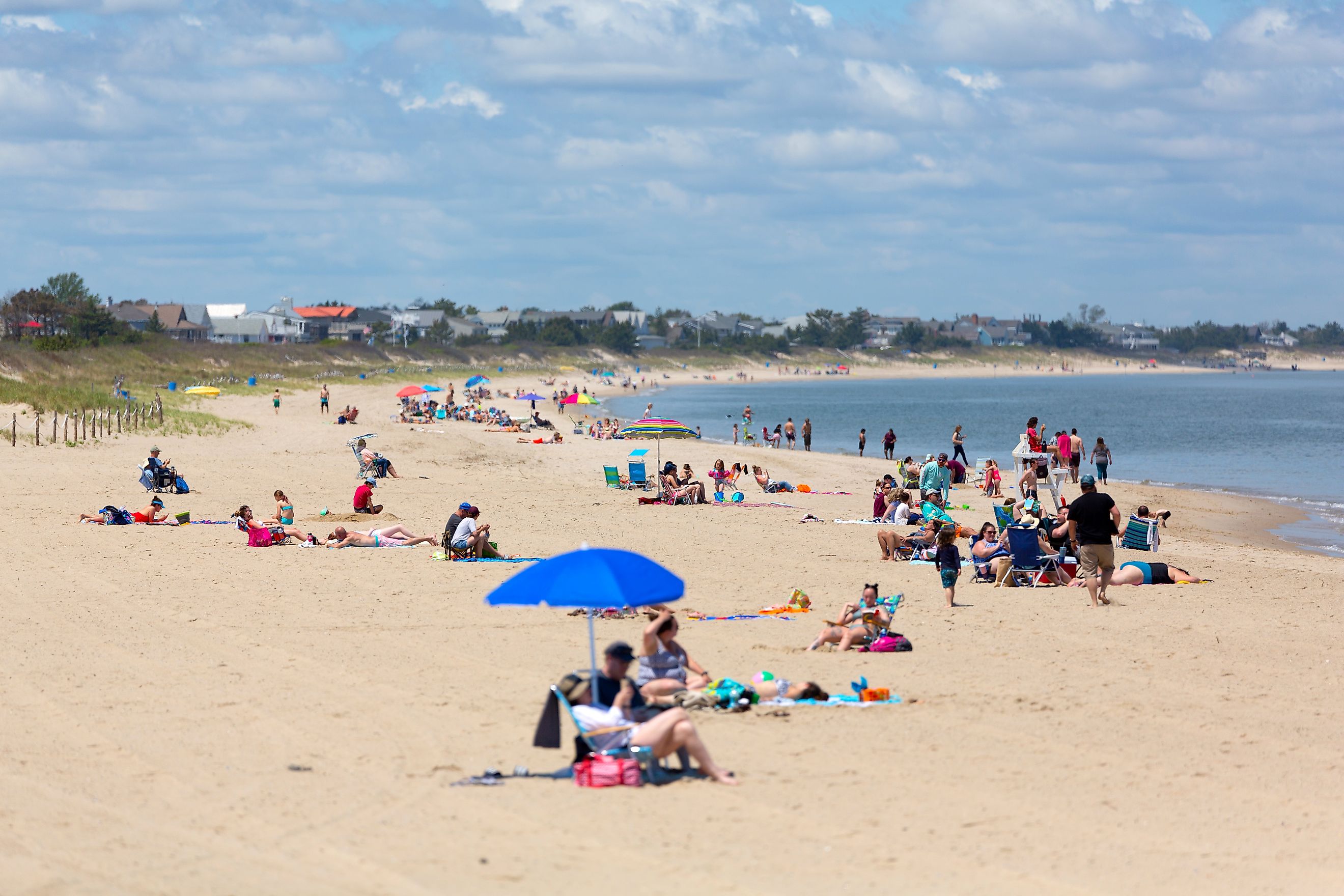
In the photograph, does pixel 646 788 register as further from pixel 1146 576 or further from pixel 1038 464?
pixel 1038 464

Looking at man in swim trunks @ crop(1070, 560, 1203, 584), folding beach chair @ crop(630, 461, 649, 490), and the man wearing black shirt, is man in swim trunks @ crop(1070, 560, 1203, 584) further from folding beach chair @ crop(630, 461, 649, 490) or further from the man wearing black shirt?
folding beach chair @ crop(630, 461, 649, 490)

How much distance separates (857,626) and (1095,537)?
354cm

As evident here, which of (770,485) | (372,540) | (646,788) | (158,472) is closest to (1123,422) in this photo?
(770,485)

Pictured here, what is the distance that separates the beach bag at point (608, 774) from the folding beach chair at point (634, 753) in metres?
0.07

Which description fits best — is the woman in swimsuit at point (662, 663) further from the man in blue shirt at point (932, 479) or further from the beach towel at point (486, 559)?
the man in blue shirt at point (932, 479)

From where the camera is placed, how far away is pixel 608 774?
6953 millimetres

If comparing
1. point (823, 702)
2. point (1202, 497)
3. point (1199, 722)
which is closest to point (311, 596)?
point (823, 702)

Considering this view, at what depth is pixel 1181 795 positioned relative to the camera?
7027mm

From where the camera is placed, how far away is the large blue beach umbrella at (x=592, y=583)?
7.01m

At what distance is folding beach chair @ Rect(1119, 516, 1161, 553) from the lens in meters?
17.0

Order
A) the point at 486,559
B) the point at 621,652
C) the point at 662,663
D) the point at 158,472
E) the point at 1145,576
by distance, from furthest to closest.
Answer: the point at 158,472 < the point at 486,559 < the point at 1145,576 < the point at 662,663 < the point at 621,652

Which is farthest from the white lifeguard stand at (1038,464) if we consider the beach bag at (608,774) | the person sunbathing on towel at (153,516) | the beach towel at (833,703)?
the beach bag at (608,774)

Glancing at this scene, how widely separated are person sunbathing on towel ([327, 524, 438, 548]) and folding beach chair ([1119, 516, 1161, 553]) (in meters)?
→ 9.20

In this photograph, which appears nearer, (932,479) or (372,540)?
(372,540)
